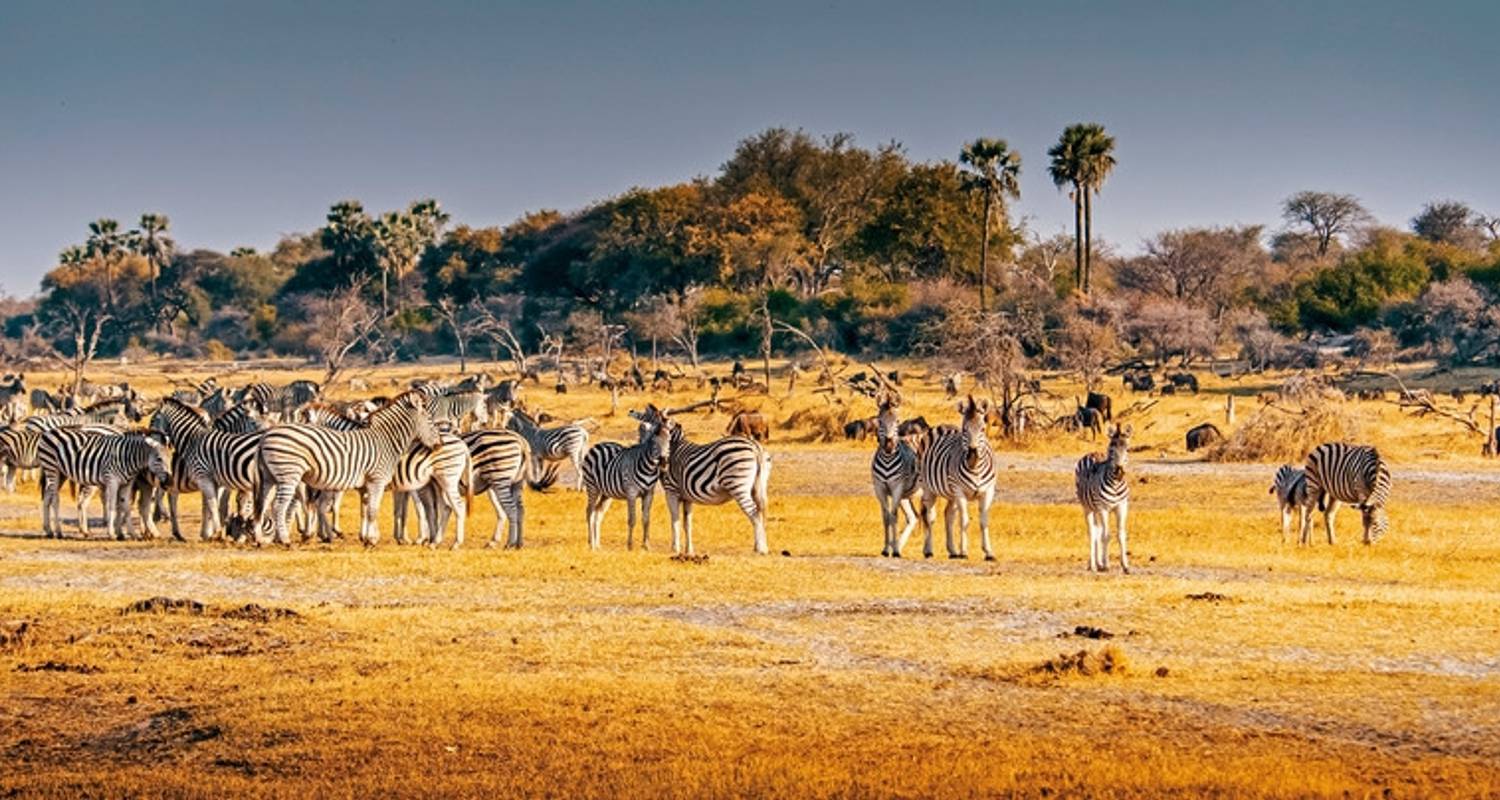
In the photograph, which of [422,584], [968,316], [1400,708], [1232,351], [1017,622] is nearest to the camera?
[1400,708]

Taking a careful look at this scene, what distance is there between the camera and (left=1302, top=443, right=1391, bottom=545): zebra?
2616 centimetres

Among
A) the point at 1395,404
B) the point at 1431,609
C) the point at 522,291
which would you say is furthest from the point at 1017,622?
the point at 522,291

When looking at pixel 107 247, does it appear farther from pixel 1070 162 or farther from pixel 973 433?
pixel 973 433

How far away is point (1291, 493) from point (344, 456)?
1401 centimetres

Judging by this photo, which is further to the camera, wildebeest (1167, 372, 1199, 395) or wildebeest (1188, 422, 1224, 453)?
wildebeest (1167, 372, 1199, 395)

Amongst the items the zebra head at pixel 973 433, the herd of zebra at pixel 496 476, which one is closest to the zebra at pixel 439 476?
the herd of zebra at pixel 496 476

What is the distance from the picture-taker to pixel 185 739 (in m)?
13.0

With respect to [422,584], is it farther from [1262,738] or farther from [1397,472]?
[1397,472]

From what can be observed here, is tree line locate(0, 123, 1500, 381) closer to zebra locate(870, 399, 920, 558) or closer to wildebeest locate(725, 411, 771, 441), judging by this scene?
wildebeest locate(725, 411, 771, 441)

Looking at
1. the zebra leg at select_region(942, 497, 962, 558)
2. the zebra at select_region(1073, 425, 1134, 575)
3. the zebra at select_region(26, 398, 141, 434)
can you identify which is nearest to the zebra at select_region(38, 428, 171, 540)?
the zebra at select_region(26, 398, 141, 434)

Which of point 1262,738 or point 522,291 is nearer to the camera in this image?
point 1262,738

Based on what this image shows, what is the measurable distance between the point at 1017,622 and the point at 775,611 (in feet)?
8.20

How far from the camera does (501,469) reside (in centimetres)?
2555

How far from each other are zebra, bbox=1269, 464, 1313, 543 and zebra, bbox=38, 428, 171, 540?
1656 centimetres
